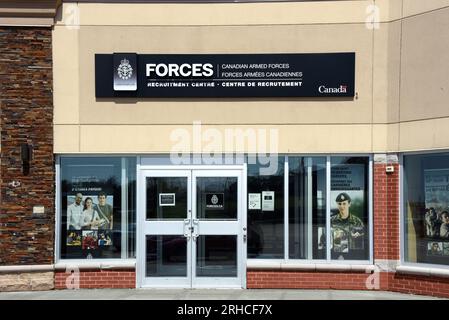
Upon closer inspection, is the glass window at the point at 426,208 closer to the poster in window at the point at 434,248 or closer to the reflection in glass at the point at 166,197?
the poster in window at the point at 434,248

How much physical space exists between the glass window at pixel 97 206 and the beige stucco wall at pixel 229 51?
1.23 ft

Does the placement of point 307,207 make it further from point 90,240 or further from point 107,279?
point 90,240

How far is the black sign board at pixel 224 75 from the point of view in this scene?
12.2m

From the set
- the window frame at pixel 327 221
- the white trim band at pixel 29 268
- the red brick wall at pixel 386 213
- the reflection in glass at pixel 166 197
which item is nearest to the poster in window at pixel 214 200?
the reflection in glass at pixel 166 197

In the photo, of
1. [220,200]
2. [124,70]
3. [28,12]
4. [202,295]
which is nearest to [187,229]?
[220,200]

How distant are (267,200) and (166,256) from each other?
7.26ft

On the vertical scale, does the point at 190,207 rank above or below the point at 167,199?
below

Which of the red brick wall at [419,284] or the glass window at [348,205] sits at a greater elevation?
the glass window at [348,205]

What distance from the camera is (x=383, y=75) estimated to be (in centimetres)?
1212

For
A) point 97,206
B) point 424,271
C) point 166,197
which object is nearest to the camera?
point 424,271

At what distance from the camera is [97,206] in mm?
12477

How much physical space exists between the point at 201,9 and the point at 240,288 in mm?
5391

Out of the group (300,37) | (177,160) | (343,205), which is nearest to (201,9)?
(300,37)

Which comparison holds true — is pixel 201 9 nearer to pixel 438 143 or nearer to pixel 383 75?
pixel 383 75
